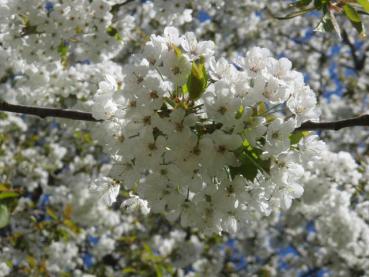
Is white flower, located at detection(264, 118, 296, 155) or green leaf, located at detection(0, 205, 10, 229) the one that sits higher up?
white flower, located at detection(264, 118, 296, 155)

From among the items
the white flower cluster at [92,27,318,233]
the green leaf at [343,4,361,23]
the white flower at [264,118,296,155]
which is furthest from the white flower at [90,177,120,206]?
the green leaf at [343,4,361,23]

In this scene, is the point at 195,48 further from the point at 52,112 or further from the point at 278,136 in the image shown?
the point at 52,112

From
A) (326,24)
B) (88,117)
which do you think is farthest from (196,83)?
(326,24)

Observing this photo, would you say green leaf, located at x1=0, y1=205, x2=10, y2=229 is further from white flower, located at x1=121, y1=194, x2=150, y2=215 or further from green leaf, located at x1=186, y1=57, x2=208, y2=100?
green leaf, located at x1=186, y1=57, x2=208, y2=100

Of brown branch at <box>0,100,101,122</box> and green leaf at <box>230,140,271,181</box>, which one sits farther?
brown branch at <box>0,100,101,122</box>

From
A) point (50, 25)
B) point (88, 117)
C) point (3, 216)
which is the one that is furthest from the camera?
point (50, 25)

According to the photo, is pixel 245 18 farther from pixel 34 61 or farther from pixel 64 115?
pixel 64 115

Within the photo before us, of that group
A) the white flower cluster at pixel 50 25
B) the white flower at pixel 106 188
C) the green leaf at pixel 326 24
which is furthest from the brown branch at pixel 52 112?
the white flower cluster at pixel 50 25
